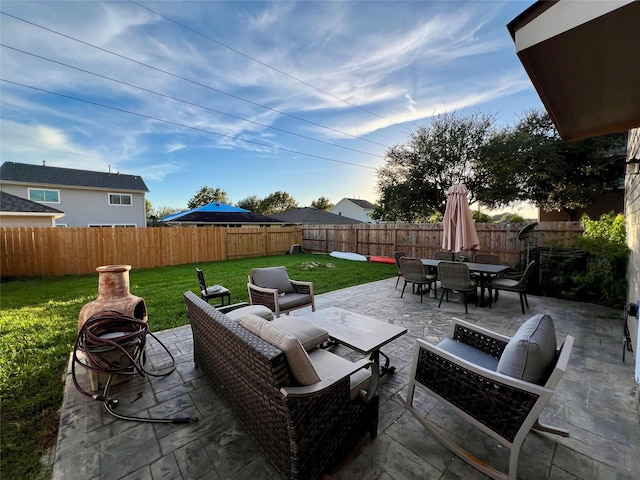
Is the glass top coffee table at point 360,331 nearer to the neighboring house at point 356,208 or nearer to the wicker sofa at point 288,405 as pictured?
the wicker sofa at point 288,405

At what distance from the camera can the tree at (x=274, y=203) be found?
37.1 m

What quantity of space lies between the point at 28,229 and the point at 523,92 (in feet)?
51.5

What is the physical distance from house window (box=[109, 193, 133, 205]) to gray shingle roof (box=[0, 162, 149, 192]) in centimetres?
54

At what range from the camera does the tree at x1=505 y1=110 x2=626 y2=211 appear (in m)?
11.5

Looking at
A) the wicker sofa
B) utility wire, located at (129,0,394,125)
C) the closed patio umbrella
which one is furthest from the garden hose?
utility wire, located at (129,0,394,125)

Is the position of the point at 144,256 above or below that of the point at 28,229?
below

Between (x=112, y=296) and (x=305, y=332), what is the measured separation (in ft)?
7.27

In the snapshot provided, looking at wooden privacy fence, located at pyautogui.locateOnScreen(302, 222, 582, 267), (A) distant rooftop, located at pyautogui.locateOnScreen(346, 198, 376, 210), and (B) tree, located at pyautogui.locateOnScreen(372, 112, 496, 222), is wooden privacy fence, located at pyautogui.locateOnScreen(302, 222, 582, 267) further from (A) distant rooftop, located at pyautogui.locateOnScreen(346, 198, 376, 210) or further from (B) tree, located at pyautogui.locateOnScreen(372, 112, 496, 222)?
(A) distant rooftop, located at pyautogui.locateOnScreen(346, 198, 376, 210)

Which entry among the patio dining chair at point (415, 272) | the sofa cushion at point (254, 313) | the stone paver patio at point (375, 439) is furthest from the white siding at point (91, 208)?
the patio dining chair at point (415, 272)

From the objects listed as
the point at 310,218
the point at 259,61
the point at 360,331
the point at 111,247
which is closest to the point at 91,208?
the point at 111,247

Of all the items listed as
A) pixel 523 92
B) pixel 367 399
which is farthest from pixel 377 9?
pixel 367 399

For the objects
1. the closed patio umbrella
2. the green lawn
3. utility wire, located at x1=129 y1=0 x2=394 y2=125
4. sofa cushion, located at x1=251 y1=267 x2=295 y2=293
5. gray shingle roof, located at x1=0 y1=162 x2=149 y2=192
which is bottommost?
the green lawn

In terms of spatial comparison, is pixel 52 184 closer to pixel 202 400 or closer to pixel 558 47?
pixel 202 400

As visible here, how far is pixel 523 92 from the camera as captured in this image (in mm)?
7348
